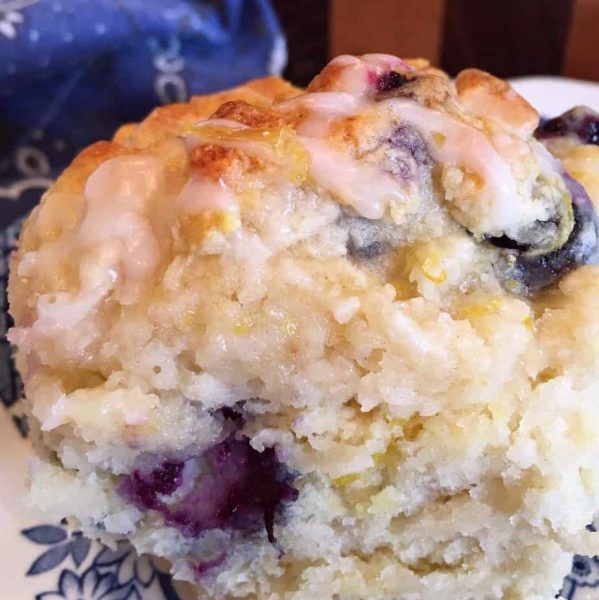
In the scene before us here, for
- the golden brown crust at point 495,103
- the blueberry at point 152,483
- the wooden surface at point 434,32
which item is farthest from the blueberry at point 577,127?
the wooden surface at point 434,32

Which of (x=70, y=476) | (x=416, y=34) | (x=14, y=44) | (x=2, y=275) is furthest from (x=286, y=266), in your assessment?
(x=416, y=34)

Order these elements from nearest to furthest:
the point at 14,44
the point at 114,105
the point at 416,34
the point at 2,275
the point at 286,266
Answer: the point at 286,266
the point at 2,275
the point at 14,44
the point at 114,105
the point at 416,34

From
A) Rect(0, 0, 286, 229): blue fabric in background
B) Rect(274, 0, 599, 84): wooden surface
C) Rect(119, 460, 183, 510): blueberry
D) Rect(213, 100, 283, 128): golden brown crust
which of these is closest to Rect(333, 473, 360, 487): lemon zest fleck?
Rect(119, 460, 183, 510): blueberry

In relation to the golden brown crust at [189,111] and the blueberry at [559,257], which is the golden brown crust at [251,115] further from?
the blueberry at [559,257]

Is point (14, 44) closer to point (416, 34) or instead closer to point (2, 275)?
point (2, 275)

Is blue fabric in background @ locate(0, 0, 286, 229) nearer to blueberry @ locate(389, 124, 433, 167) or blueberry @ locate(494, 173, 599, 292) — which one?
blueberry @ locate(389, 124, 433, 167)

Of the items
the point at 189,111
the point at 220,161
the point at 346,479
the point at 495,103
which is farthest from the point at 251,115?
the point at 346,479
